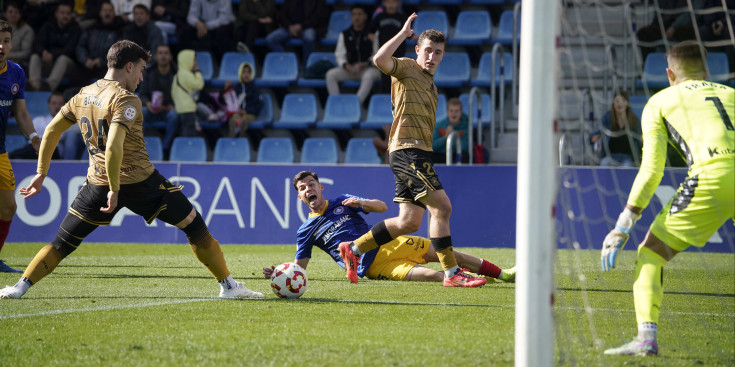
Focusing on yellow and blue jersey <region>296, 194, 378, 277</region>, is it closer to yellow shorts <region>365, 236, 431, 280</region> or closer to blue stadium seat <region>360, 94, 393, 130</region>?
yellow shorts <region>365, 236, 431, 280</region>

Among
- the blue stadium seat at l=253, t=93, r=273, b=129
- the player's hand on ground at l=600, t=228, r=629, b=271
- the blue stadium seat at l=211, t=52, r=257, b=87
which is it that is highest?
the blue stadium seat at l=211, t=52, r=257, b=87

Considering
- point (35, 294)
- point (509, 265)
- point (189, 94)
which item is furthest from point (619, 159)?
point (35, 294)

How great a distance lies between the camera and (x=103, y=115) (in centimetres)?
580

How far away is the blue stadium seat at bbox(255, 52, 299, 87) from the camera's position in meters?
15.1

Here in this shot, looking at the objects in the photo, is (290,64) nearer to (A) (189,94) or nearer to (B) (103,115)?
(A) (189,94)

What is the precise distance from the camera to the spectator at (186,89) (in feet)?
47.3

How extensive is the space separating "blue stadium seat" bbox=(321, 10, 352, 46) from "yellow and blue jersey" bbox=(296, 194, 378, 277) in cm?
849

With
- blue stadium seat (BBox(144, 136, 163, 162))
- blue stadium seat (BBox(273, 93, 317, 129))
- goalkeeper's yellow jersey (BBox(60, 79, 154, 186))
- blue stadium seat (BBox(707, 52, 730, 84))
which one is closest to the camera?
goalkeeper's yellow jersey (BBox(60, 79, 154, 186))

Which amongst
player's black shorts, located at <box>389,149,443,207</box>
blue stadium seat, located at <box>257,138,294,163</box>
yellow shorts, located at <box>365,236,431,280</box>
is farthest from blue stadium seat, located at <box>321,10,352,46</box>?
player's black shorts, located at <box>389,149,443,207</box>

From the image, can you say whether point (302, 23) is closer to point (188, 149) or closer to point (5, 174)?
point (188, 149)

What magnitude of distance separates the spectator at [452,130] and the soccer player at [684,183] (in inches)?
321

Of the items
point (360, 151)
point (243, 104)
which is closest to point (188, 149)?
point (243, 104)

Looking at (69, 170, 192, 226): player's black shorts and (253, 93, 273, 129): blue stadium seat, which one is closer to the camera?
(69, 170, 192, 226): player's black shorts

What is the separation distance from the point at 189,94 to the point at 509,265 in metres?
7.57
